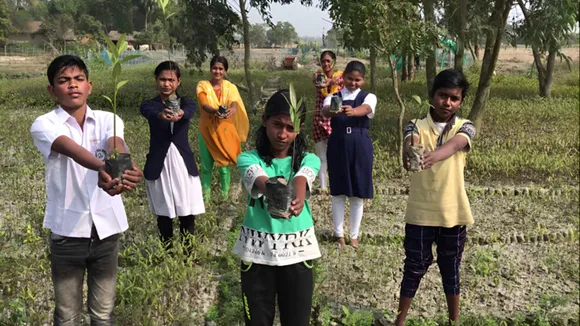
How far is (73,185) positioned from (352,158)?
82.1 inches

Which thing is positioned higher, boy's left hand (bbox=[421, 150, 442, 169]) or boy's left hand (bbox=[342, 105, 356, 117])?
boy's left hand (bbox=[342, 105, 356, 117])

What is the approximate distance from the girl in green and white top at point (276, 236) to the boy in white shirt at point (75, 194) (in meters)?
0.65

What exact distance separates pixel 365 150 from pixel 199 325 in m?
1.74

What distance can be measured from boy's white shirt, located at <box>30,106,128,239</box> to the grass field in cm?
66

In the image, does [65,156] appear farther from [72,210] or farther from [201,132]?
[201,132]

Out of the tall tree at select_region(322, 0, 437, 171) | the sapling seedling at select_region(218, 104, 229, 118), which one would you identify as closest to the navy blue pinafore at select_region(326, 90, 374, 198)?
the sapling seedling at select_region(218, 104, 229, 118)

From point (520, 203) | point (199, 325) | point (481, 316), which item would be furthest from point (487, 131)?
point (199, 325)

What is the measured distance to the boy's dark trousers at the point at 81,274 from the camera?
2.15 m

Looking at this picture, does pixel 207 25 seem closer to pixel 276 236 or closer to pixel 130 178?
pixel 130 178

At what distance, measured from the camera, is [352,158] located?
12.0ft

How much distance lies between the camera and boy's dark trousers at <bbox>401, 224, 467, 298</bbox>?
8.41 feet

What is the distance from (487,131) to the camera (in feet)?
26.7

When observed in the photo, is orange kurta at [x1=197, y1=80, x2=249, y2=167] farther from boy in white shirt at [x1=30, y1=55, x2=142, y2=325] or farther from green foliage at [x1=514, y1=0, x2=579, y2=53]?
green foliage at [x1=514, y1=0, x2=579, y2=53]

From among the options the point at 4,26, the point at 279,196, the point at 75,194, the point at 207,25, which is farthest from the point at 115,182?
the point at 4,26
